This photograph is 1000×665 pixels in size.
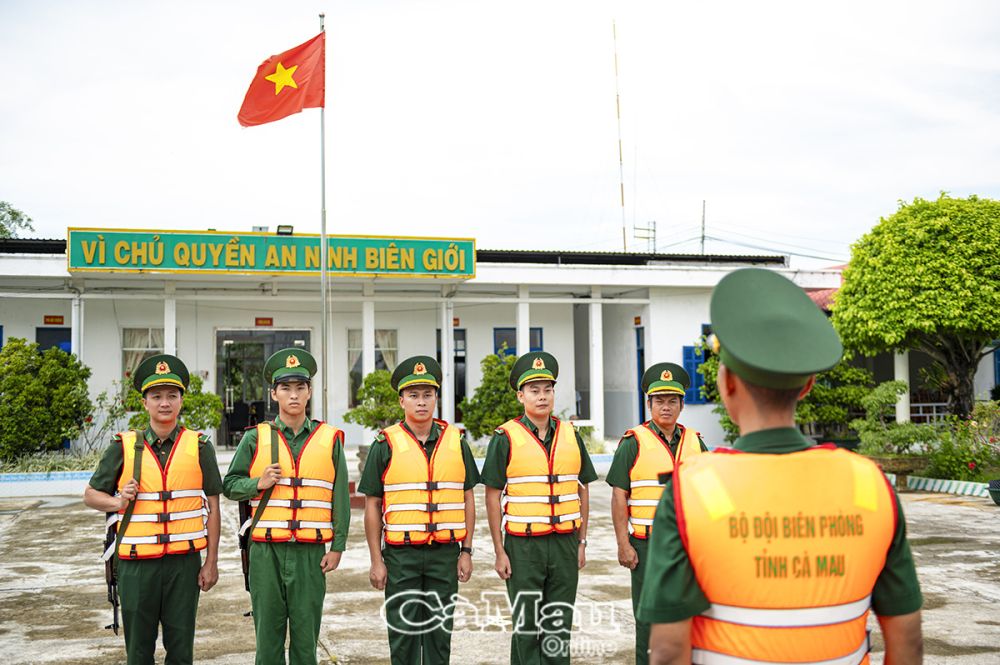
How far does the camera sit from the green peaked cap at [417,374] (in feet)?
17.8

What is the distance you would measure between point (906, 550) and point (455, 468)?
3.22 meters

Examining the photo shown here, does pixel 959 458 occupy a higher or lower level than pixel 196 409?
lower

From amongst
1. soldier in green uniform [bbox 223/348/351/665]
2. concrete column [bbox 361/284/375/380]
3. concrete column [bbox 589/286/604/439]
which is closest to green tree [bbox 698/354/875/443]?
concrete column [bbox 589/286/604/439]

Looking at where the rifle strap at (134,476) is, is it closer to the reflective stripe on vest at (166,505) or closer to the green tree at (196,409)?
the reflective stripe on vest at (166,505)

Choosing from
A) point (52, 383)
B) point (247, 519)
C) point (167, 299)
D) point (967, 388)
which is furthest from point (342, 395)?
point (247, 519)

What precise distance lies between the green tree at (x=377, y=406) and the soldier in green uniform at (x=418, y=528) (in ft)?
34.3

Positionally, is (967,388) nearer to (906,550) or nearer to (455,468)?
(455,468)

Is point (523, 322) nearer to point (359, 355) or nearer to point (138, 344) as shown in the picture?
point (359, 355)

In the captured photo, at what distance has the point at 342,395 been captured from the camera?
790 inches

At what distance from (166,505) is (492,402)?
12.5 meters

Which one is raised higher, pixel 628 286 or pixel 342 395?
pixel 628 286

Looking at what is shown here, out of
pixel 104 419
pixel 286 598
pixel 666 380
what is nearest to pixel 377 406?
pixel 104 419

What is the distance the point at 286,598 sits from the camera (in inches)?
194

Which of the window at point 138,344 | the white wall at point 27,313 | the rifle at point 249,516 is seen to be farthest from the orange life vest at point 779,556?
the white wall at point 27,313
